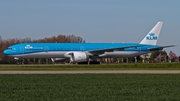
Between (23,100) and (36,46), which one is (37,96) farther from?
(36,46)

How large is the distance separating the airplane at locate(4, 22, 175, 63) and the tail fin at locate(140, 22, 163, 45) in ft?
2.66

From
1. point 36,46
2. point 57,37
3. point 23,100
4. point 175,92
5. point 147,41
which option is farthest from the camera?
point 57,37

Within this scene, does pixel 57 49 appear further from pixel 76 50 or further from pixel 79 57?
pixel 79 57

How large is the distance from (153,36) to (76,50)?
578 inches

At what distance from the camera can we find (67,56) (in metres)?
63.1

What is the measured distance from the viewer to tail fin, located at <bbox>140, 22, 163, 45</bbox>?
7125 cm

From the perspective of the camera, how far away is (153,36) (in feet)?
235

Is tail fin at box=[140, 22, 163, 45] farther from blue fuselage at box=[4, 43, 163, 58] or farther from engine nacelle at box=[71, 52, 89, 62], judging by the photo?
engine nacelle at box=[71, 52, 89, 62]

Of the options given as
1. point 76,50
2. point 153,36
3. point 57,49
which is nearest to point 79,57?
point 76,50

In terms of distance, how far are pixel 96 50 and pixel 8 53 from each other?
40.1 ft

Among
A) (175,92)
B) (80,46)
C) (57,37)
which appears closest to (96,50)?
(80,46)

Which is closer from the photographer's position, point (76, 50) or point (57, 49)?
point (57, 49)

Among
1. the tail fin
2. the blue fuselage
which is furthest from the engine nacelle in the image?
the tail fin

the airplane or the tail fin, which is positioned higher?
the tail fin
